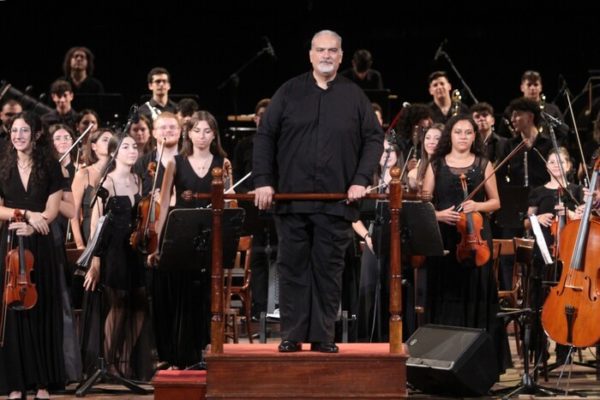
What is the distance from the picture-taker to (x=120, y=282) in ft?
23.9

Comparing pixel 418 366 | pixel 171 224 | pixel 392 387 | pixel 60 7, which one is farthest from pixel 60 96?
→ pixel 392 387

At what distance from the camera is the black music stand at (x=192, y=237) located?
6652 mm

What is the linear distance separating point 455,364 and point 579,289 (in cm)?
77

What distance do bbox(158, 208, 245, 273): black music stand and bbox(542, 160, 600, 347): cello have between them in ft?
5.80

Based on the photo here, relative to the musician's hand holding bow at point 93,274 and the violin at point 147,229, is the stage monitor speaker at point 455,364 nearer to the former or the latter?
the violin at point 147,229

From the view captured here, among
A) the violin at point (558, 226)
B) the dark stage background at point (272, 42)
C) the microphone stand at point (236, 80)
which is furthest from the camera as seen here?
the dark stage background at point (272, 42)

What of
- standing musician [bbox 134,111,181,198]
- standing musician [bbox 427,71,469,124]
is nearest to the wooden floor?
standing musician [bbox 134,111,181,198]

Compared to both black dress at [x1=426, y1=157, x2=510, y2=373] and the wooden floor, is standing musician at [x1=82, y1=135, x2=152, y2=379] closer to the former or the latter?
the wooden floor

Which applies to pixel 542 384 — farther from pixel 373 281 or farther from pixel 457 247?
pixel 373 281

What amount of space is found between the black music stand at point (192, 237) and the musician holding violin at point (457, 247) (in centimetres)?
136

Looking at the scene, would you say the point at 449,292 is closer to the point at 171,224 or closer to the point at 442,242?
the point at 442,242

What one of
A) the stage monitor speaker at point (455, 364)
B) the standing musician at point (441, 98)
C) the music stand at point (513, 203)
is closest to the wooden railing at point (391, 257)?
the stage monitor speaker at point (455, 364)

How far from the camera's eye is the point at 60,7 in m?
12.4

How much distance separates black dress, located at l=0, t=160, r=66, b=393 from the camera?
6.67 metres
